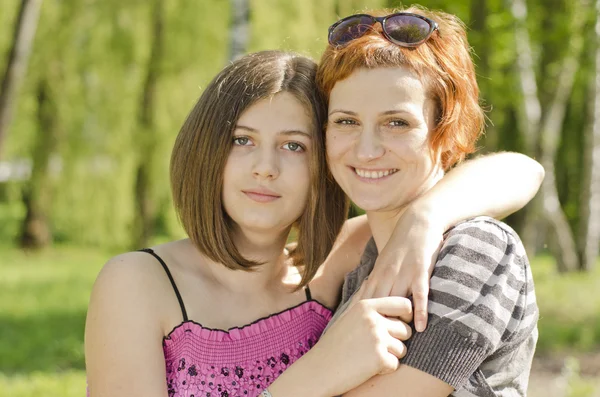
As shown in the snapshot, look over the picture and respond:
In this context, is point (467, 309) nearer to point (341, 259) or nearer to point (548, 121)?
point (341, 259)

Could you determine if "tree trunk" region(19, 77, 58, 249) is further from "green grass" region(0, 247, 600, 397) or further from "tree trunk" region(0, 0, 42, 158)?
"tree trunk" region(0, 0, 42, 158)

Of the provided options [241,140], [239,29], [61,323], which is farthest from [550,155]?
[241,140]

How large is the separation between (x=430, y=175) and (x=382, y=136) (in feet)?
0.71

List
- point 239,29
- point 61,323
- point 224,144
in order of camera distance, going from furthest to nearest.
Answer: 1. point 61,323
2. point 239,29
3. point 224,144

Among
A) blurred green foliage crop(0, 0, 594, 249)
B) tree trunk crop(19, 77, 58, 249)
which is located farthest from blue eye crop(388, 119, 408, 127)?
tree trunk crop(19, 77, 58, 249)

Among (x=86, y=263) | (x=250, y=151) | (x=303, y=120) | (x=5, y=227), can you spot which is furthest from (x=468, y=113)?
(x=5, y=227)

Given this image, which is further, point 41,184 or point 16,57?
point 41,184

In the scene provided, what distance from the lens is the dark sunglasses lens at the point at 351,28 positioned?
2.13m

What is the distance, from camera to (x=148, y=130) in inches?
434

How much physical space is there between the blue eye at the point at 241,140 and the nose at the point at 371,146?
39 centimetres

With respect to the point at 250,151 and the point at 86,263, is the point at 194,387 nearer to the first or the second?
the point at 250,151

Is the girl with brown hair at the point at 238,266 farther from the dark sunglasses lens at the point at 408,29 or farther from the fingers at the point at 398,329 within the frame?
the dark sunglasses lens at the point at 408,29

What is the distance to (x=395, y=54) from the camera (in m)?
2.02

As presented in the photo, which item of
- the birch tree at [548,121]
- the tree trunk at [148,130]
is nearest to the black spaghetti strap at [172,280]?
the birch tree at [548,121]
